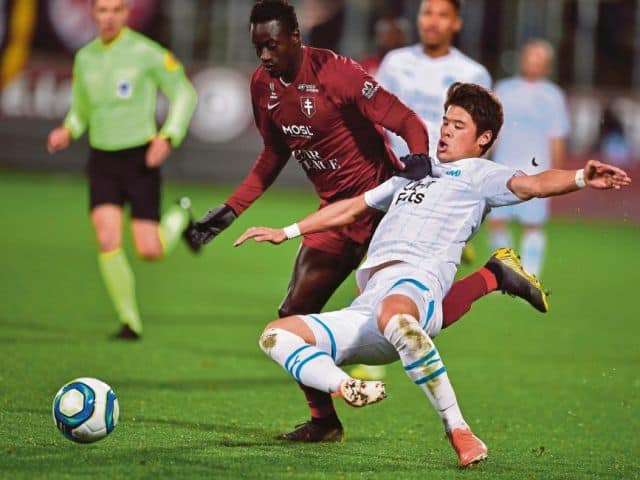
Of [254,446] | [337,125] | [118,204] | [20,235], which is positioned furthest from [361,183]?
[20,235]

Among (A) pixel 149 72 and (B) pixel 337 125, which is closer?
(B) pixel 337 125

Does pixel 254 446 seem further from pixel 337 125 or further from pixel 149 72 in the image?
pixel 149 72

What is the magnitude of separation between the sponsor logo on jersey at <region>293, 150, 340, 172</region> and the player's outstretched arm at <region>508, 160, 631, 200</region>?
1241 mm

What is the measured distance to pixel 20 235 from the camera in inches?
682

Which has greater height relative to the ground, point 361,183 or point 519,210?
point 361,183

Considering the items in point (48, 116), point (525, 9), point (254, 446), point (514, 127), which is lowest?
point (48, 116)

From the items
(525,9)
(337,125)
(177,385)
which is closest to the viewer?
(337,125)

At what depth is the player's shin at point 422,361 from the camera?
220 inches

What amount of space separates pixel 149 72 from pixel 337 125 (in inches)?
149

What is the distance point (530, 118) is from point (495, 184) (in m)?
8.41

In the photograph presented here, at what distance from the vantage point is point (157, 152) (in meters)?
9.76

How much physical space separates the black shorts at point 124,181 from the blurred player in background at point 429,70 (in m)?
1.95

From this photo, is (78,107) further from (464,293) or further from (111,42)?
(464,293)

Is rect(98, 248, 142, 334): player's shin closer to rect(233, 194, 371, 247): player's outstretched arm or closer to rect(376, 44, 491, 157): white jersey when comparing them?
rect(376, 44, 491, 157): white jersey
